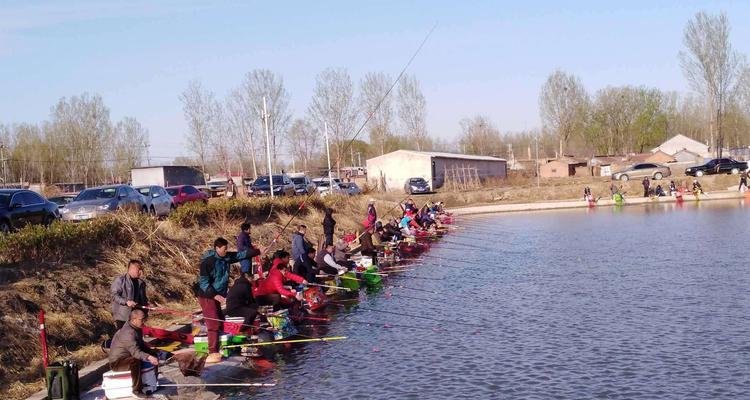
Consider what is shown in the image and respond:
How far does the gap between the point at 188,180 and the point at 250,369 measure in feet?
167

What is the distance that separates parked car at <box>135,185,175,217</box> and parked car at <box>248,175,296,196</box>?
12.4 meters

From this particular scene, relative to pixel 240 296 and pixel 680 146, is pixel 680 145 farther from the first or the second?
pixel 240 296

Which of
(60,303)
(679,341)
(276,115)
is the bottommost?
(679,341)

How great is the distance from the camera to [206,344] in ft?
47.1

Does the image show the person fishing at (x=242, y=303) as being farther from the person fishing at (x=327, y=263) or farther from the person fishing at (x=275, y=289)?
the person fishing at (x=327, y=263)

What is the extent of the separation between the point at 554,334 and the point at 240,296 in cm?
635

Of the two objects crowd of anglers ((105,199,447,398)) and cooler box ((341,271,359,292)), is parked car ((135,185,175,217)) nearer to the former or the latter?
crowd of anglers ((105,199,447,398))

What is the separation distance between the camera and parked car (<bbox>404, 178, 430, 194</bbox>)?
62.5 m

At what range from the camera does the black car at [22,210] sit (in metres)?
22.0

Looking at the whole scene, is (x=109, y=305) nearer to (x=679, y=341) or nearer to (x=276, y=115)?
(x=679, y=341)

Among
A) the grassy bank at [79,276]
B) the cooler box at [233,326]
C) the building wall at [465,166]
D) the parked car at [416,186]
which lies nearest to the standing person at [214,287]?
the cooler box at [233,326]

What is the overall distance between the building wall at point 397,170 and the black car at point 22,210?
4360 cm

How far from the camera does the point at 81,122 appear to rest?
8531cm

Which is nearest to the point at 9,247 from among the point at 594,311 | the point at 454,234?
the point at 594,311
